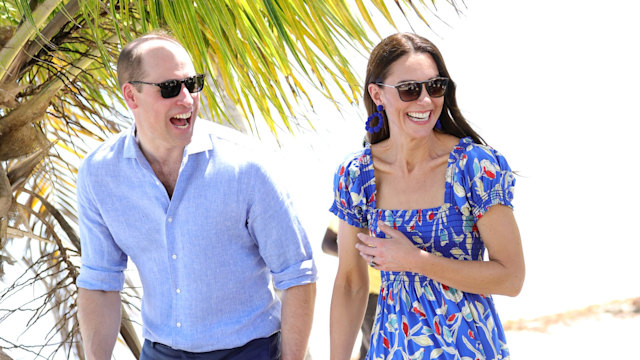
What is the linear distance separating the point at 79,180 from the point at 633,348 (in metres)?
7.82

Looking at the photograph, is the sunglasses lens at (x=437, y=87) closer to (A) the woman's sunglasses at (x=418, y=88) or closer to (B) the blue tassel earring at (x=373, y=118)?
(A) the woman's sunglasses at (x=418, y=88)

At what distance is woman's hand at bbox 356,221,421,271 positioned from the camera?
170cm

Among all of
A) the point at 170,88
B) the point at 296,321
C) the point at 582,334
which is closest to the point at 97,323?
the point at 296,321

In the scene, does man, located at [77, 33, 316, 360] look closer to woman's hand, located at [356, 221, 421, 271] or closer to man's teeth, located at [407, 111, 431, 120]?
woman's hand, located at [356, 221, 421, 271]

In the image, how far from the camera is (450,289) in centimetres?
178

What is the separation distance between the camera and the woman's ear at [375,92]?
6.10ft

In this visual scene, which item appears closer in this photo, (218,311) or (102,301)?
(218,311)

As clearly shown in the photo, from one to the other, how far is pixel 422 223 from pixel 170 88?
0.74 metres

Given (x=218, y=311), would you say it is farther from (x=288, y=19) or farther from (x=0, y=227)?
(x=0, y=227)

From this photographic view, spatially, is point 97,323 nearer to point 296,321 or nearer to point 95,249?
point 95,249

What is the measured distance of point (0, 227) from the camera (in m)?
3.21

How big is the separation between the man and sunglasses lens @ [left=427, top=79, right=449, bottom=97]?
18.6 inches

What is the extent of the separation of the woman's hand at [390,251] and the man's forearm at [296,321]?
24cm

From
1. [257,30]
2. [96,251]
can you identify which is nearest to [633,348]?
[257,30]
